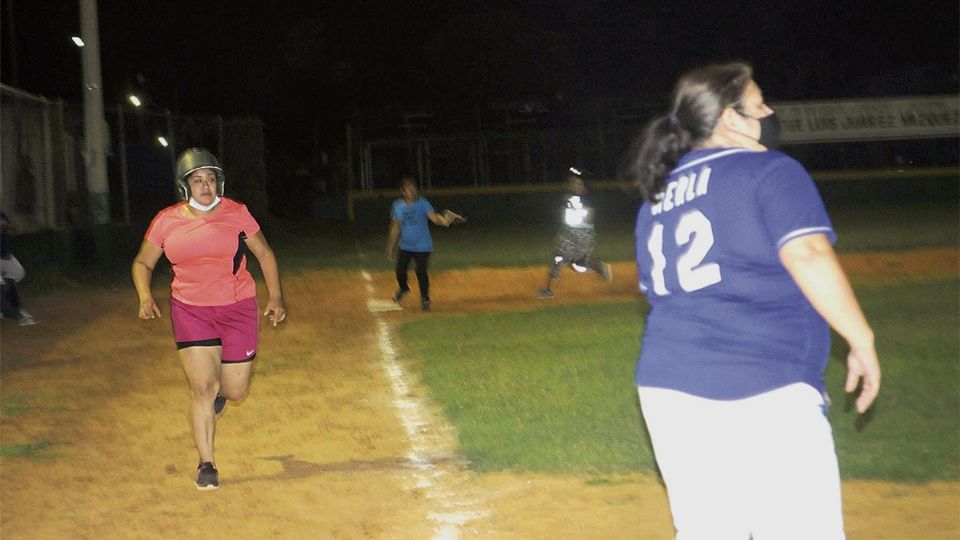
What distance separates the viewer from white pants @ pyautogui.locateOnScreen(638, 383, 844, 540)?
322 cm

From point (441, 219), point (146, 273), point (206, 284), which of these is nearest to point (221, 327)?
point (206, 284)

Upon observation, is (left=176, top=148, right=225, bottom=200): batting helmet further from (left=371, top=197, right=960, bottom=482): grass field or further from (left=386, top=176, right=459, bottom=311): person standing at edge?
(left=386, top=176, right=459, bottom=311): person standing at edge

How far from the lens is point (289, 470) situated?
754 centimetres

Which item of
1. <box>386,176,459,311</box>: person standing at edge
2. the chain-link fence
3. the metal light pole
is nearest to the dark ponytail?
<box>386,176,459,311</box>: person standing at edge

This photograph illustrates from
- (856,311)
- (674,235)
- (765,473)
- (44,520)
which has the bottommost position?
(44,520)

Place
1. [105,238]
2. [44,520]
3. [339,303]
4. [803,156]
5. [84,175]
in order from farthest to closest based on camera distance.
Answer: [803,156], [84,175], [105,238], [339,303], [44,520]

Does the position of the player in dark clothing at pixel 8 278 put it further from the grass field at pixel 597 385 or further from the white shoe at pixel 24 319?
the grass field at pixel 597 385

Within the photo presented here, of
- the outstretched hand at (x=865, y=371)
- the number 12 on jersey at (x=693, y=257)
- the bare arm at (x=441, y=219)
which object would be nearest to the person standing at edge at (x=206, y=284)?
the number 12 on jersey at (x=693, y=257)

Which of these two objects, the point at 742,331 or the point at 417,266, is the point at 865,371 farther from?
the point at 417,266

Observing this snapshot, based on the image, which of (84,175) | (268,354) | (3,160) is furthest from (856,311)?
(84,175)

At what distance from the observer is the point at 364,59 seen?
47.1 m

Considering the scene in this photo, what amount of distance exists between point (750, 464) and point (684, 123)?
99 centimetres

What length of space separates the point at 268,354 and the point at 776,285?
9541 millimetres

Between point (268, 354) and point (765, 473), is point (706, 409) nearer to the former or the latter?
point (765, 473)
